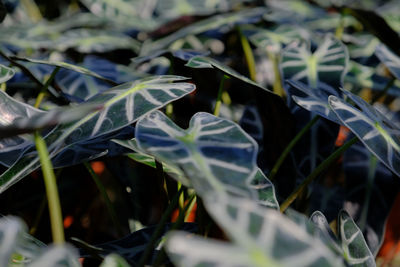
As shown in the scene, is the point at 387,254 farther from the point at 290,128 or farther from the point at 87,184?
the point at 87,184

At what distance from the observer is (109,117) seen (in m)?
0.66

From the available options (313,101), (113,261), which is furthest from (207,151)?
(313,101)

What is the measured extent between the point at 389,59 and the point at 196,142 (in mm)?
637

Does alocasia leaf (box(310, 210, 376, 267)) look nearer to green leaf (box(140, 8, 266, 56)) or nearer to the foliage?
the foliage

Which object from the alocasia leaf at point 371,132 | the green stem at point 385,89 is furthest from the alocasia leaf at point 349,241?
the green stem at point 385,89

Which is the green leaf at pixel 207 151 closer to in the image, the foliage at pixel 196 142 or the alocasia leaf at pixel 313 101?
the foliage at pixel 196 142

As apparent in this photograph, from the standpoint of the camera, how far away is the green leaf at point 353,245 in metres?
0.69

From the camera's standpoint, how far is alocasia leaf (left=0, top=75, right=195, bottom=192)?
639 millimetres

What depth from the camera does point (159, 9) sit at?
169cm

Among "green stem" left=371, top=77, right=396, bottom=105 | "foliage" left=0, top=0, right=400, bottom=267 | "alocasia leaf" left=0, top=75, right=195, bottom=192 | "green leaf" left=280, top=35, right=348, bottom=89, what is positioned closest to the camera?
"foliage" left=0, top=0, right=400, bottom=267

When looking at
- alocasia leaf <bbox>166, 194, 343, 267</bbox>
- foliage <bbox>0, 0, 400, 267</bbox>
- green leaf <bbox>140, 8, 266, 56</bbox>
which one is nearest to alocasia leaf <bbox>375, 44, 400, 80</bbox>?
foliage <bbox>0, 0, 400, 267</bbox>

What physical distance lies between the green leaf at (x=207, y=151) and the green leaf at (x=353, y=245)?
28cm

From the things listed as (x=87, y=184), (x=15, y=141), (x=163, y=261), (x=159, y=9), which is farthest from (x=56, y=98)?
(x=159, y=9)

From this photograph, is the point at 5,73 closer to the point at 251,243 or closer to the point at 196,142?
the point at 196,142
